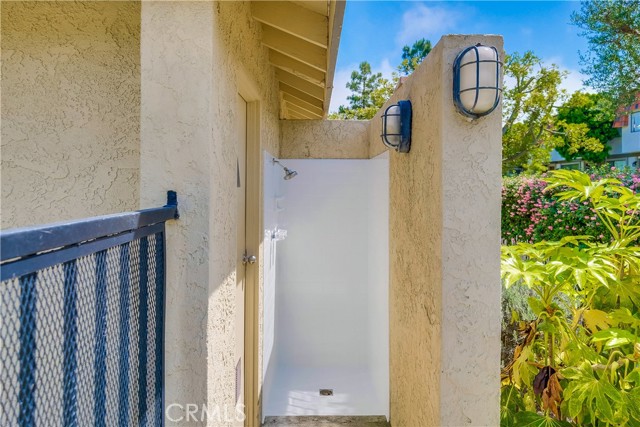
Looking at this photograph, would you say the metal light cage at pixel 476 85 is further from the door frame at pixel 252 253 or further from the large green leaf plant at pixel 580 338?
the door frame at pixel 252 253

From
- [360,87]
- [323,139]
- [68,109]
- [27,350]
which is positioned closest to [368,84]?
[360,87]

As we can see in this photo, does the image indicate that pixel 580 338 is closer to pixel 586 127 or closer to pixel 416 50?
pixel 586 127

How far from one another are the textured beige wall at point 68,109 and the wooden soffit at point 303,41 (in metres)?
1.33

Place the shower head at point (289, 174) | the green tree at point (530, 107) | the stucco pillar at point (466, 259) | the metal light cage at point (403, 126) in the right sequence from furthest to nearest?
1. the green tree at point (530, 107)
2. the shower head at point (289, 174)
3. the metal light cage at point (403, 126)
4. the stucco pillar at point (466, 259)

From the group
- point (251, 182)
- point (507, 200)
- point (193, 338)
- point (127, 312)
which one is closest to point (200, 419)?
point (193, 338)

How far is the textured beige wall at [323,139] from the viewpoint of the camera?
6555mm

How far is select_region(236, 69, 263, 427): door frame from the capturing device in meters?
4.31

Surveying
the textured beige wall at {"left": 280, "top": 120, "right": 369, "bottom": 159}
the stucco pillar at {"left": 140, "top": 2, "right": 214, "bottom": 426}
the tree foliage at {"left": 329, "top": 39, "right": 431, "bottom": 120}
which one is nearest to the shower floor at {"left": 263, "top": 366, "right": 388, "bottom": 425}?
the stucco pillar at {"left": 140, "top": 2, "right": 214, "bottom": 426}

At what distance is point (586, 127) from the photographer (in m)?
19.5

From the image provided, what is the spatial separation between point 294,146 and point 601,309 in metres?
4.87

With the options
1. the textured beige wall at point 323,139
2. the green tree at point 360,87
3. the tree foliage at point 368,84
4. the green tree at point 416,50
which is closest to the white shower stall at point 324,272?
the textured beige wall at point 323,139

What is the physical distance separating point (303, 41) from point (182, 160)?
273cm

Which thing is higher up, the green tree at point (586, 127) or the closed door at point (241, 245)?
the green tree at point (586, 127)

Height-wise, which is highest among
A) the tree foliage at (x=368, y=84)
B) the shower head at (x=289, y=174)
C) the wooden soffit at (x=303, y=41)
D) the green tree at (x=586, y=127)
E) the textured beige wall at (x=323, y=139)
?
the tree foliage at (x=368, y=84)
